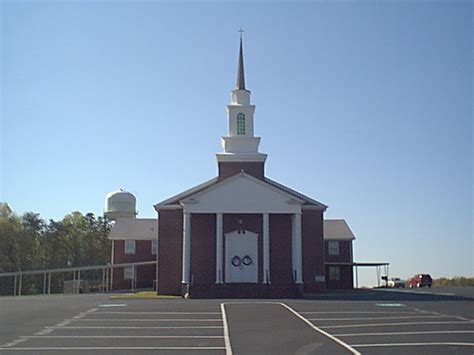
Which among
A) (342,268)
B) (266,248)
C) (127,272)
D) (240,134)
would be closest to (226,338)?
(266,248)

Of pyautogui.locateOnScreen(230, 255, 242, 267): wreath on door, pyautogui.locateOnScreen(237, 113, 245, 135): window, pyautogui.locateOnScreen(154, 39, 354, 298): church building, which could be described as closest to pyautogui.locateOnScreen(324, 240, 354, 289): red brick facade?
pyautogui.locateOnScreen(154, 39, 354, 298): church building

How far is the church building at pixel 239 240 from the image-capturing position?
4291 cm

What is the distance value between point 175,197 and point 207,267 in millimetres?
5430

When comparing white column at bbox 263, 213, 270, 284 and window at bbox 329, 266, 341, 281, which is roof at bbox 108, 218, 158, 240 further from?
white column at bbox 263, 213, 270, 284

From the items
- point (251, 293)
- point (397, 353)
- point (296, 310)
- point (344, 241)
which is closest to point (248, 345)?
point (397, 353)

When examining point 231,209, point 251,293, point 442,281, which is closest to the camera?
point 251,293

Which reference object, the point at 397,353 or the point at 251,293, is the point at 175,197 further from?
the point at 397,353

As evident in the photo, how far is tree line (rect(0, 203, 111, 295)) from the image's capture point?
7181cm

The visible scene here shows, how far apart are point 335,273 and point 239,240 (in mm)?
16941

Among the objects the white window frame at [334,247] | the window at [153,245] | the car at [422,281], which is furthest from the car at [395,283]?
the window at [153,245]

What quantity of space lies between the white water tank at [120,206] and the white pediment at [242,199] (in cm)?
3029

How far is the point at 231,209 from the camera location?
141ft

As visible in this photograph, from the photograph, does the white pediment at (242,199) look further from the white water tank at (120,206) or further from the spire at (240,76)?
the white water tank at (120,206)

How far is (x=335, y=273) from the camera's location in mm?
58938
